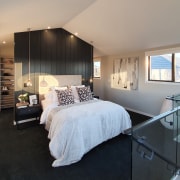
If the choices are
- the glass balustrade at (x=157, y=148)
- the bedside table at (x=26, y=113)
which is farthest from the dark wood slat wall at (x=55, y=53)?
the glass balustrade at (x=157, y=148)

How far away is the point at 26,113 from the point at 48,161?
6.23 feet

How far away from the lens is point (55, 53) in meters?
5.10

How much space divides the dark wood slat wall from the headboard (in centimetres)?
14

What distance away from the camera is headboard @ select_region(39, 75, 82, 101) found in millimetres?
4809

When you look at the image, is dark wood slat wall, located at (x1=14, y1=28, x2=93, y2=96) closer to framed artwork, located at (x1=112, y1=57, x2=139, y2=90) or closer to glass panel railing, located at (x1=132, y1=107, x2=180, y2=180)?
framed artwork, located at (x1=112, y1=57, x2=139, y2=90)

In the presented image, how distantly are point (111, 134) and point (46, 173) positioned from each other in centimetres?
154

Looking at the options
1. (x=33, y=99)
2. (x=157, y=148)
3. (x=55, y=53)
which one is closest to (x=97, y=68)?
(x=55, y=53)

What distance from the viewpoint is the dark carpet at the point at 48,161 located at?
2.31 meters

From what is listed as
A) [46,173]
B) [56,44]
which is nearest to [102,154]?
[46,173]

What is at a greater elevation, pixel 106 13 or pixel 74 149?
pixel 106 13

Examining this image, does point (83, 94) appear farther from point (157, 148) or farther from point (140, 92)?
point (157, 148)

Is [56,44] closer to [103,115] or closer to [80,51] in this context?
[80,51]

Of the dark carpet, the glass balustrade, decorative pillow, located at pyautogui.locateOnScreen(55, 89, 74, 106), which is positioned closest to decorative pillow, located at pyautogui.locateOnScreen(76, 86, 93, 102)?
decorative pillow, located at pyautogui.locateOnScreen(55, 89, 74, 106)

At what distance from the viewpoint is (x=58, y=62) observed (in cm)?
517
